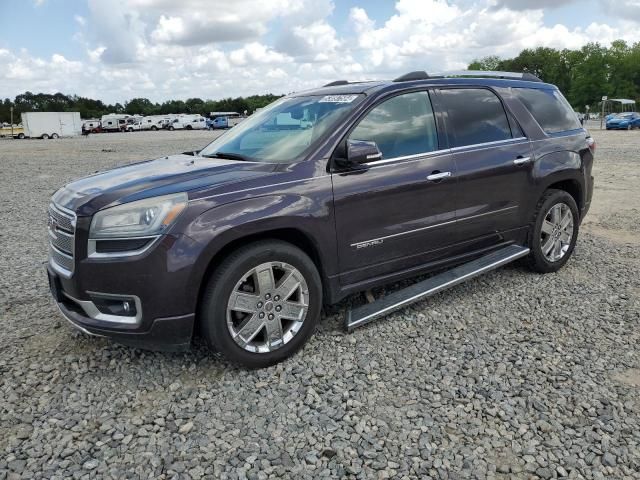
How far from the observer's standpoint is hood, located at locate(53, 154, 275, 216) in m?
3.24

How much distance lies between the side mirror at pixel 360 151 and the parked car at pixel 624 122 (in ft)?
136

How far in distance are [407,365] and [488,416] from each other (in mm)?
691

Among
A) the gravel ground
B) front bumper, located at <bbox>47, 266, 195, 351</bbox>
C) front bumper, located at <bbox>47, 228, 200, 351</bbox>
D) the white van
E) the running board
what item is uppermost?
the white van

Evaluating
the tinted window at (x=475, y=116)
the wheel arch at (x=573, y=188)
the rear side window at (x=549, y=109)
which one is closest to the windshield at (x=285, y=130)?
the tinted window at (x=475, y=116)

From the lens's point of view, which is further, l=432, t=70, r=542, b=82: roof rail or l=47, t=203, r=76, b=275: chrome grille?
l=432, t=70, r=542, b=82: roof rail

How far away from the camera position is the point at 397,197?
13.0 feet

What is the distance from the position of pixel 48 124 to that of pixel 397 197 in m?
50.7

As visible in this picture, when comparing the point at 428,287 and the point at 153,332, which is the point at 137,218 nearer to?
the point at 153,332

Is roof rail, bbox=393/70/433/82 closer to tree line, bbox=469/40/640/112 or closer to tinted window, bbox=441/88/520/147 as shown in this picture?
tinted window, bbox=441/88/520/147

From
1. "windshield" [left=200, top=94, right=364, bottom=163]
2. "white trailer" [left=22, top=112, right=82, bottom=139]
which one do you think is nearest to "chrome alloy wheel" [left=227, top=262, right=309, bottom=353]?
"windshield" [left=200, top=94, right=364, bottom=163]

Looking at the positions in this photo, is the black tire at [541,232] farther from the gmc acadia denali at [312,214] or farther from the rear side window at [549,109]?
the rear side window at [549,109]

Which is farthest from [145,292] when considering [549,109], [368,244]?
[549,109]

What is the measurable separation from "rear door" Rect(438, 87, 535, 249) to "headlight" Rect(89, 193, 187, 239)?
234 centimetres

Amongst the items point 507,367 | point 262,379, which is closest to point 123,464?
point 262,379
